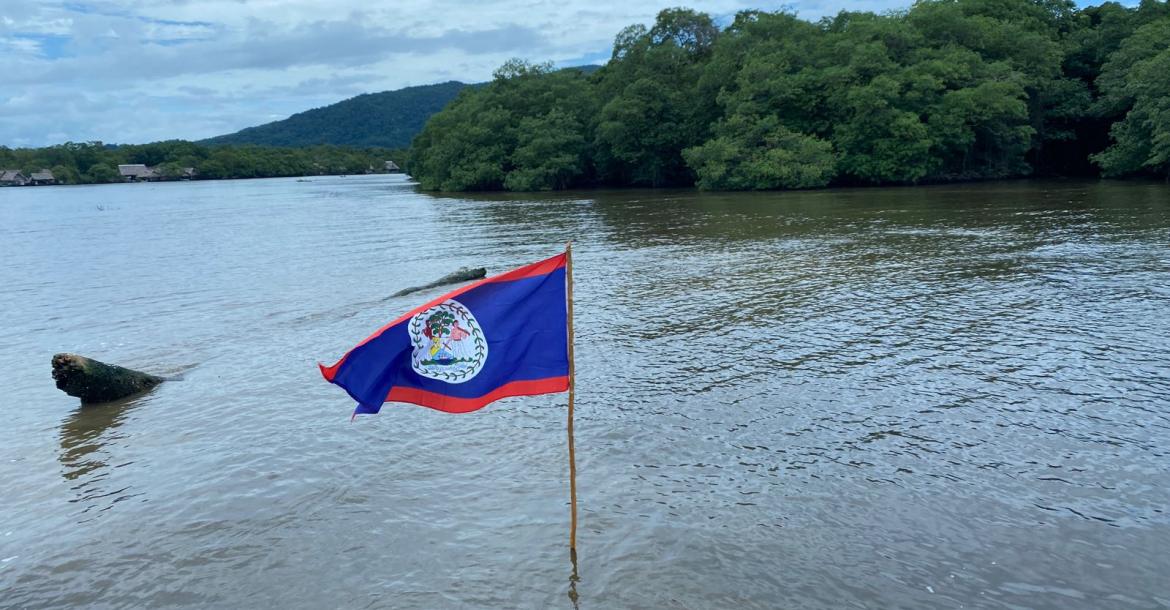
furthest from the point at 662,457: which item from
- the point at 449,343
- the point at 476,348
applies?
the point at 449,343

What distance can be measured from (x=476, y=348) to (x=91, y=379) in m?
8.62

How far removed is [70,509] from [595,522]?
18.5 feet

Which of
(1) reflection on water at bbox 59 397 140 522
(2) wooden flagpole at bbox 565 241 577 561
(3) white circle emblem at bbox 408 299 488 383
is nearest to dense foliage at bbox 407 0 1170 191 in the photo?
(2) wooden flagpole at bbox 565 241 577 561

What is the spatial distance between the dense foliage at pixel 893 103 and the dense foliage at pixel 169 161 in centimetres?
12811

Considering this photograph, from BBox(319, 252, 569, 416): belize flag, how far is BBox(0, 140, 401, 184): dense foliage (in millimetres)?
192174

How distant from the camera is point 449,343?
270 inches

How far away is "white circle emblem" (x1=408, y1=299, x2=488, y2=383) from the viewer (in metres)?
6.81

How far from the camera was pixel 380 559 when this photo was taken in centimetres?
721

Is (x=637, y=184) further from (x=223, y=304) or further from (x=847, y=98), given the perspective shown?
(x=223, y=304)

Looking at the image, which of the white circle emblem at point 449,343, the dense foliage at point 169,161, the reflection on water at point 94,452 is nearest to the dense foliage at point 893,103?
the white circle emblem at point 449,343

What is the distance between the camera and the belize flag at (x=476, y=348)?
22.3 ft

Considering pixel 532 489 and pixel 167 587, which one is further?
pixel 532 489

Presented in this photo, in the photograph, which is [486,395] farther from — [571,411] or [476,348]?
[571,411]

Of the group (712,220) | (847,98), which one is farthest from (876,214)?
(847,98)
